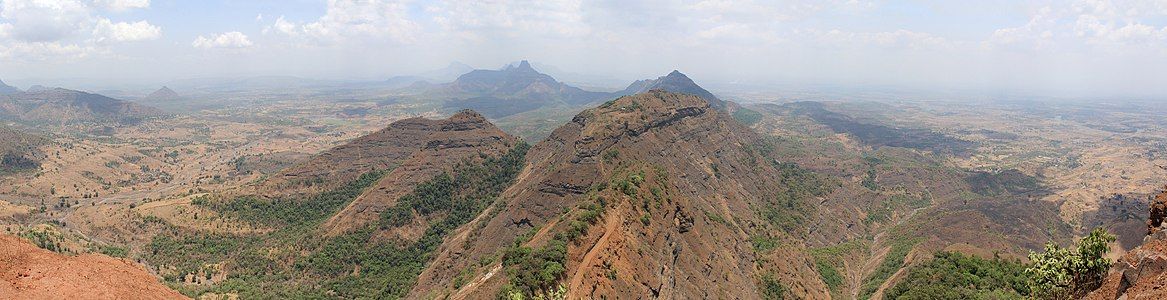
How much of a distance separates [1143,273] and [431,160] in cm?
12477

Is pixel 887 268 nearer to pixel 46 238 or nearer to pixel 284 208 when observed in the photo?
pixel 284 208

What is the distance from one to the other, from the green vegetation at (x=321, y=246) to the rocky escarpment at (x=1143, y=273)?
292 feet

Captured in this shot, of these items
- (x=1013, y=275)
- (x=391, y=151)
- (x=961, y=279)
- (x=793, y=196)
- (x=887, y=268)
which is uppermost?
(x=391, y=151)

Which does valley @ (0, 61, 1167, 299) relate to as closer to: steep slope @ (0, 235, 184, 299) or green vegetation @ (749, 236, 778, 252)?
green vegetation @ (749, 236, 778, 252)

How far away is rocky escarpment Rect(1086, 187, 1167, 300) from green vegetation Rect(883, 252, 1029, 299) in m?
42.8

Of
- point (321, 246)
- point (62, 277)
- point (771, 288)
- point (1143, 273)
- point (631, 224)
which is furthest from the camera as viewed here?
point (321, 246)

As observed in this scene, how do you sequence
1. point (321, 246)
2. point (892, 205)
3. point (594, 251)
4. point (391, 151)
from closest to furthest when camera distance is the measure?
point (594, 251) → point (321, 246) → point (391, 151) → point (892, 205)

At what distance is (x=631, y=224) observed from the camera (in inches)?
3073

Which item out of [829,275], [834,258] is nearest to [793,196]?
[834,258]

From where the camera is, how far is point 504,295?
62219mm

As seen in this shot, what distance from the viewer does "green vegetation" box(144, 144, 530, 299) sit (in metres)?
97.2

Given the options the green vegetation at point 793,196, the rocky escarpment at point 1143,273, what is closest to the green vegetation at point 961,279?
the rocky escarpment at point 1143,273

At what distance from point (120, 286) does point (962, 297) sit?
95.7 metres

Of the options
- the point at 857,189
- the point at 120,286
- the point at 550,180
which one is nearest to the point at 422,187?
the point at 550,180
